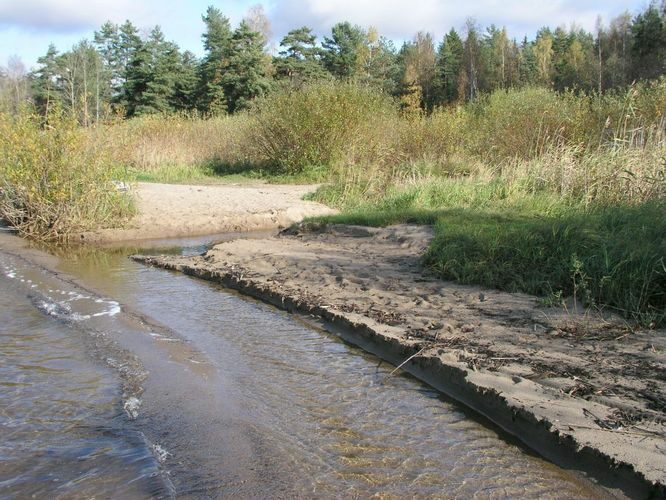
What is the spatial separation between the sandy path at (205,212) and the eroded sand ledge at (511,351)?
4.72 metres

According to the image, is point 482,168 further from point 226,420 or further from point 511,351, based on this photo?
point 226,420

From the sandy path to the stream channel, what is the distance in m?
6.11

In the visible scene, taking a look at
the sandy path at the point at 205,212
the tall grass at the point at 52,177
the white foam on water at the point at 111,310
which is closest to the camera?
the white foam on water at the point at 111,310

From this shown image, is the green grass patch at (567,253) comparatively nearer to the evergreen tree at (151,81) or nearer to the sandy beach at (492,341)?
the sandy beach at (492,341)

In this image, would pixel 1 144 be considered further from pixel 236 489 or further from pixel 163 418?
pixel 236 489

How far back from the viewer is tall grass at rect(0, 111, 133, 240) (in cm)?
1192

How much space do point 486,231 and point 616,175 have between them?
9.32 ft

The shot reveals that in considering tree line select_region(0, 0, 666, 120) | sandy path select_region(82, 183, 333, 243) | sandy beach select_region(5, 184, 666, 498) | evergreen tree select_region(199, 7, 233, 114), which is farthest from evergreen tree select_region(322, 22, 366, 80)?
sandy beach select_region(5, 184, 666, 498)

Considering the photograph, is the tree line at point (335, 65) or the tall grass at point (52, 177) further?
the tree line at point (335, 65)

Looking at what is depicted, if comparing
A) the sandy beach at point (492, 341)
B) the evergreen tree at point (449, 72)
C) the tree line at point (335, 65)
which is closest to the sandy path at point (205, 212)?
the sandy beach at point (492, 341)

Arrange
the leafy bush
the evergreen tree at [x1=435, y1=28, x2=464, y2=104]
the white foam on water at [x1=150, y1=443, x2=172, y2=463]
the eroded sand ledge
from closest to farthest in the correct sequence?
the eroded sand ledge < the white foam on water at [x1=150, y1=443, x2=172, y2=463] < the leafy bush < the evergreen tree at [x1=435, y1=28, x2=464, y2=104]

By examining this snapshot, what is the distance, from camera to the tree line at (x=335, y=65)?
1789 inches

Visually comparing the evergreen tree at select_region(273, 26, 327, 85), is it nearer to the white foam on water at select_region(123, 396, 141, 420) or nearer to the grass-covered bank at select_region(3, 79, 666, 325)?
the grass-covered bank at select_region(3, 79, 666, 325)

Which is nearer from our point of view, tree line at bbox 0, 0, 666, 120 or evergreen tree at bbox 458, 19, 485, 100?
tree line at bbox 0, 0, 666, 120
